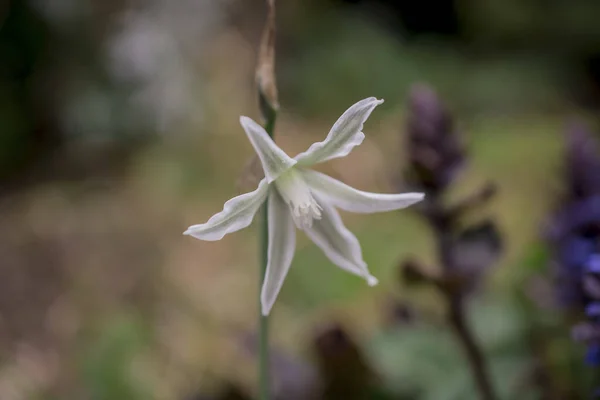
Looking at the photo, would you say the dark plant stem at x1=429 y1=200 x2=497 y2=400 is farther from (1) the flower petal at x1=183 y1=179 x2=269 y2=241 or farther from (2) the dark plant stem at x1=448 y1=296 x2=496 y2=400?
(1) the flower petal at x1=183 y1=179 x2=269 y2=241

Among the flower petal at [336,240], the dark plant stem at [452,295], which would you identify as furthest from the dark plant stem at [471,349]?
the flower petal at [336,240]

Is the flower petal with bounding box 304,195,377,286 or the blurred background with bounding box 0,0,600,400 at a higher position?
the flower petal with bounding box 304,195,377,286

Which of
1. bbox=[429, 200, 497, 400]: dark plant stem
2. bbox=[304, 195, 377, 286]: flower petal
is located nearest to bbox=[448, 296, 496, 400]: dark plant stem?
bbox=[429, 200, 497, 400]: dark plant stem

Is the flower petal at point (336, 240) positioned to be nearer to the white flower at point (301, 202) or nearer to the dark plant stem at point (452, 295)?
the white flower at point (301, 202)

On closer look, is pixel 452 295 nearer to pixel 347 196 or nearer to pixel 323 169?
pixel 347 196

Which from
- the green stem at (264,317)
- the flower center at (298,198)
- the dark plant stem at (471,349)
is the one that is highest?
the flower center at (298,198)

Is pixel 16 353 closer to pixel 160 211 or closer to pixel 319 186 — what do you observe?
pixel 160 211
